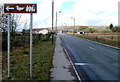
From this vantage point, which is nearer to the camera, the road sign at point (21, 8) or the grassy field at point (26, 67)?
the road sign at point (21, 8)

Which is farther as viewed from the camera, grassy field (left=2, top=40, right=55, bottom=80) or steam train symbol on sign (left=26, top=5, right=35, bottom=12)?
grassy field (left=2, top=40, right=55, bottom=80)

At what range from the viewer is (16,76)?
6.42 meters

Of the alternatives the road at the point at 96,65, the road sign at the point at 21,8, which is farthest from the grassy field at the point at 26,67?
the road sign at the point at 21,8

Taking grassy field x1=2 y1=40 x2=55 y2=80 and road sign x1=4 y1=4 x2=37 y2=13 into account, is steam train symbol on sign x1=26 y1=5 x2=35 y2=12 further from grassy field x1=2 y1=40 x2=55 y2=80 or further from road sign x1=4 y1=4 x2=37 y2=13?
grassy field x1=2 y1=40 x2=55 y2=80

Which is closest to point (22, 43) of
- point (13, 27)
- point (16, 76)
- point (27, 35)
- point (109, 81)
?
point (27, 35)

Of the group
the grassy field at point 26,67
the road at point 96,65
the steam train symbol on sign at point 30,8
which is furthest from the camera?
the road at point 96,65

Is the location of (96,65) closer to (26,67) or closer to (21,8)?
(26,67)

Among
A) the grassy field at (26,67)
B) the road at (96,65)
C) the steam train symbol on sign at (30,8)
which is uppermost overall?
the steam train symbol on sign at (30,8)

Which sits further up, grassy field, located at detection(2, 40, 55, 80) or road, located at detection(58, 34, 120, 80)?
grassy field, located at detection(2, 40, 55, 80)

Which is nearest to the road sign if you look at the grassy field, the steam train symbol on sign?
the steam train symbol on sign

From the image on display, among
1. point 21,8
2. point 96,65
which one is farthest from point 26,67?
point 96,65

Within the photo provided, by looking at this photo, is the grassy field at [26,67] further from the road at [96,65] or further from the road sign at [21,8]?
the road sign at [21,8]

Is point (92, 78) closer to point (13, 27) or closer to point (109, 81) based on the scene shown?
point (109, 81)

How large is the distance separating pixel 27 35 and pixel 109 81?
15687 mm
